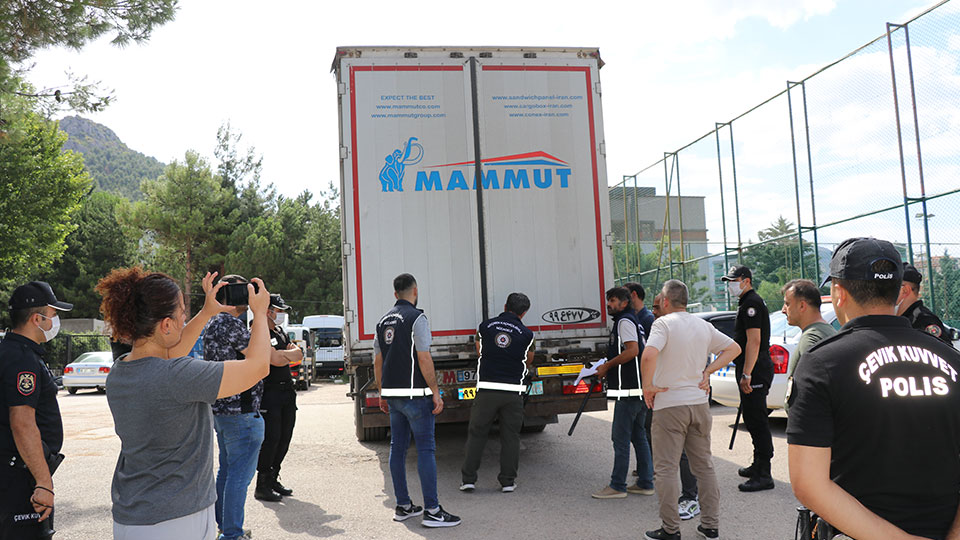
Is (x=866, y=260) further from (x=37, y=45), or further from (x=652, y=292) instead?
(x=652, y=292)

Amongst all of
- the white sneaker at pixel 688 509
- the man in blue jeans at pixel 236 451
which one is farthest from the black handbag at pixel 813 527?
the man in blue jeans at pixel 236 451

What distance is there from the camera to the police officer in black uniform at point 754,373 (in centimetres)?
641

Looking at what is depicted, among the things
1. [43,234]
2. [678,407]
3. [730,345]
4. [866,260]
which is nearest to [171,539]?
[866,260]

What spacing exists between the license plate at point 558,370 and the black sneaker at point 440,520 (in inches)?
80.1

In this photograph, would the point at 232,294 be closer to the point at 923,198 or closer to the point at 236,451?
the point at 236,451

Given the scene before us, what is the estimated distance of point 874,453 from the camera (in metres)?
1.98

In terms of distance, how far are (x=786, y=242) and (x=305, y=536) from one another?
1231cm

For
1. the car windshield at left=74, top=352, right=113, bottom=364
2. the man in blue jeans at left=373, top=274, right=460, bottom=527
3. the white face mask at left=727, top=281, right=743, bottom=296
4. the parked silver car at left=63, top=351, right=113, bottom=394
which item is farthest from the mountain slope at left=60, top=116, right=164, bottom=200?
the white face mask at left=727, top=281, right=743, bottom=296

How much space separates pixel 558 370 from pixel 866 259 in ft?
17.1

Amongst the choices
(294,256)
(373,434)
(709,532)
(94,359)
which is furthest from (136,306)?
(294,256)

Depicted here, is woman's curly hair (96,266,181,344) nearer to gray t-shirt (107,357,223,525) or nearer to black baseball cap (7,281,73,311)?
gray t-shirt (107,357,223,525)

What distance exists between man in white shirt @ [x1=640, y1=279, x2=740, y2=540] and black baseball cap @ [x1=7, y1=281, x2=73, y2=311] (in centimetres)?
361

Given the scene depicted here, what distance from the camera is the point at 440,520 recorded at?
547cm

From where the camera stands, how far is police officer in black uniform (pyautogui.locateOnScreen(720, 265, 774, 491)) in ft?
21.0
